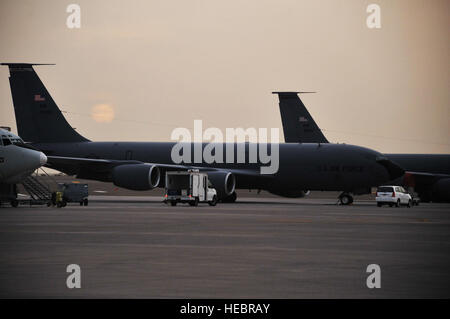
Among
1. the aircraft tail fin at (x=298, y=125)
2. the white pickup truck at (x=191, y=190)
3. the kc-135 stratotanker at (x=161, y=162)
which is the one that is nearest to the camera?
the white pickup truck at (x=191, y=190)

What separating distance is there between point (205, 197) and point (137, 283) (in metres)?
44.3

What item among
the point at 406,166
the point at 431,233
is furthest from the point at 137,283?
the point at 406,166

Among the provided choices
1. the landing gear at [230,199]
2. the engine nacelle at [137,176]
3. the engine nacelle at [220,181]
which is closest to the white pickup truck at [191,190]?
the engine nacelle at [137,176]

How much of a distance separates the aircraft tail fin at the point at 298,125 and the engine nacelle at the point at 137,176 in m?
26.9

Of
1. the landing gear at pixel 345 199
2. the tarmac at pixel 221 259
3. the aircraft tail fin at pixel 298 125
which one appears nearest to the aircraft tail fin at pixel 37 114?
the landing gear at pixel 345 199

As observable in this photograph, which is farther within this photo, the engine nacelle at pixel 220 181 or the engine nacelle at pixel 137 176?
the engine nacelle at pixel 220 181

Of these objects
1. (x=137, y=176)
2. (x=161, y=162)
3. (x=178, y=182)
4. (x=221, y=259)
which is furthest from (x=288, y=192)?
(x=221, y=259)

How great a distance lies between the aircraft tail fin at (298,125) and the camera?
88.1 meters

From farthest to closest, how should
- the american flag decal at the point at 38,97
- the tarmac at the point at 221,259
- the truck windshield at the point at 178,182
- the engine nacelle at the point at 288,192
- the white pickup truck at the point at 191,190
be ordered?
the american flag decal at the point at 38,97 < the engine nacelle at the point at 288,192 < the truck windshield at the point at 178,182 < the white pickup truck at the point at 191,190 < the tarmac at the point at 221,259

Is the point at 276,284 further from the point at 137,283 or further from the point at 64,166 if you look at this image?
the point at 64,166

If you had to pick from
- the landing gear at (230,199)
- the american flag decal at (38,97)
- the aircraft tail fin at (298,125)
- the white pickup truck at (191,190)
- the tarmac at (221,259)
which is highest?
the american flag decal at (38,97)

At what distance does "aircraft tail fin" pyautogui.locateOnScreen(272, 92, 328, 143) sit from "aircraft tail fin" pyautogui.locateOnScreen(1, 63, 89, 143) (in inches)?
949

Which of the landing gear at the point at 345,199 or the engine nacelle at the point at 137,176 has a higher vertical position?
the engine nacelle at the point at 137,176

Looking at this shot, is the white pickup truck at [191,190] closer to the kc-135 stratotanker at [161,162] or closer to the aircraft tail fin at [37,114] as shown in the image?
the kc-135 stratotanker at [161,162]
